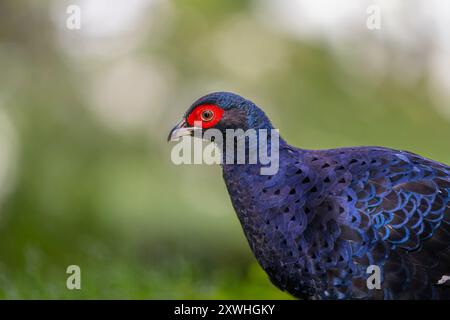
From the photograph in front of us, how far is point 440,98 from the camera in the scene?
22.4 feet

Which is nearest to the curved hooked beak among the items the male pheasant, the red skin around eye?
the red skin around eye

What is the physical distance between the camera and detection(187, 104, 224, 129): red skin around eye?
131 inches

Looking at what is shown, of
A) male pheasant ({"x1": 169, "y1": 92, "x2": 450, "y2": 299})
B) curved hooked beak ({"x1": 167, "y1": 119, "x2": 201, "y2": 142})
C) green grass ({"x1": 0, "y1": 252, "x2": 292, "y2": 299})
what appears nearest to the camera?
male pheasant ({"x1": 169, "y1": 92, "x2": 450, "y2": 299})

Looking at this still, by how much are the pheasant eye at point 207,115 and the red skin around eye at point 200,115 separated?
0.01 meters

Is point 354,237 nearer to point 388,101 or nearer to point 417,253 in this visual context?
point 417,253

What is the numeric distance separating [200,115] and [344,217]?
3.27 ft

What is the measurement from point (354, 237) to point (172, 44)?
432 cm

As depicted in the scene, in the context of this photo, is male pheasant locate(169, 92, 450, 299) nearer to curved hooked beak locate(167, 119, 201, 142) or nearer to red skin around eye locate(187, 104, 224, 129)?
red skin around eye locate(187, 104, 224, 129)

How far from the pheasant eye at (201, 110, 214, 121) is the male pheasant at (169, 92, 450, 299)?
2 centimetres

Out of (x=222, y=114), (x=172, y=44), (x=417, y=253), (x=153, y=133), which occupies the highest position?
(x=172, y=44)

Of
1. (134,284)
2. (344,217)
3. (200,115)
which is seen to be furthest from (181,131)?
(134,284)

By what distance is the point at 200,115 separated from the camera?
3367 millimetres

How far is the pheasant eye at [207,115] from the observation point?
334cm
